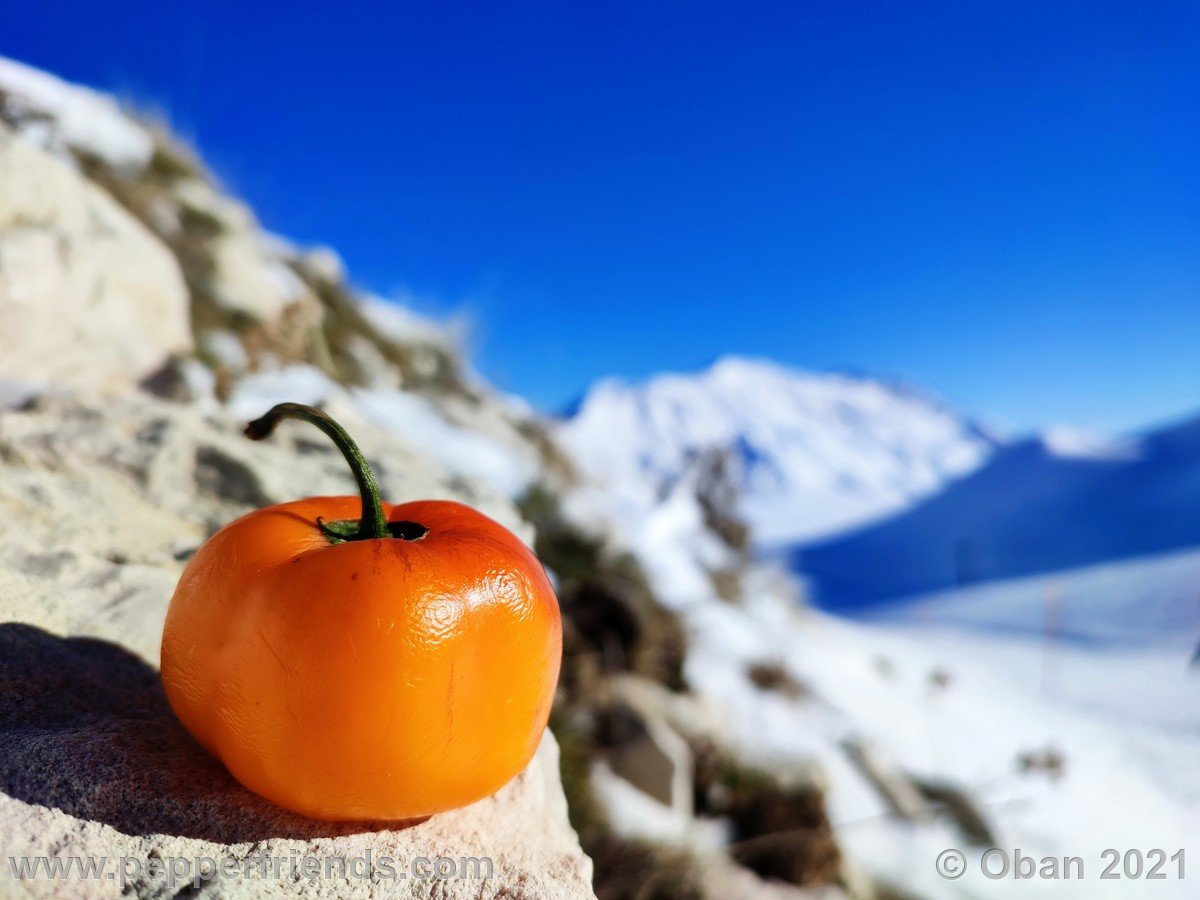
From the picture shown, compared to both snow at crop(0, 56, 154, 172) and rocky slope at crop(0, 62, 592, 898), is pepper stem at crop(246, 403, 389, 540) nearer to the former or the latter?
rocky slope at crop(0, 62, 592, 898)

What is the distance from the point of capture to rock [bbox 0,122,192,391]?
291 cm

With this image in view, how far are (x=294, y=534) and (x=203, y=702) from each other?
30 centimetres

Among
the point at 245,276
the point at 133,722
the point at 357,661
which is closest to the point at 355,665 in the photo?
the point at 357,661

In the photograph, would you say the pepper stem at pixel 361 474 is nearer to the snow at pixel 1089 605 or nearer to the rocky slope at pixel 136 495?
the rocky slope at pixel 136 495

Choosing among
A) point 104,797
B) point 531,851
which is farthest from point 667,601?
point 104,797

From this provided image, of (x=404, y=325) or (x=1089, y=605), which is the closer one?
(x=404, y=325)

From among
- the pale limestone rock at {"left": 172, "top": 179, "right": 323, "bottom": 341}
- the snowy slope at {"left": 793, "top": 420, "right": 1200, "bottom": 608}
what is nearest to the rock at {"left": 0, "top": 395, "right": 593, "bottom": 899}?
the pale limestone rock at {"left": 172, "top": 179, "right": 323, "bottom": 341}

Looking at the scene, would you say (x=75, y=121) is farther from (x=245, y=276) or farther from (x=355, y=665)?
(x=355, y=665)

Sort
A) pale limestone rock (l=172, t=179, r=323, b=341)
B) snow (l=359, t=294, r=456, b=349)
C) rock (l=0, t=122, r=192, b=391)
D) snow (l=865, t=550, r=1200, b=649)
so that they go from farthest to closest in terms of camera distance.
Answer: snow (l=865, t=550, r=1200, b=649) → snow (l=359, t=294, r=456, b=349) → pale limestone rock (l=172, t=179, r=323, b=341) → rock (l=0, t=122, r=192, b=391)

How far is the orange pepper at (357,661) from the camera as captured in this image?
3.41 feet

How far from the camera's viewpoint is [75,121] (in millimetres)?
5188

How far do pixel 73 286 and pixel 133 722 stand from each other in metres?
2.73

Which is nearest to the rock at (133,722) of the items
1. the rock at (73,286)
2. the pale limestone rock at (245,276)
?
the rock at (73,286)

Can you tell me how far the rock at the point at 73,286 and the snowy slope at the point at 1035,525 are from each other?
15.1m
